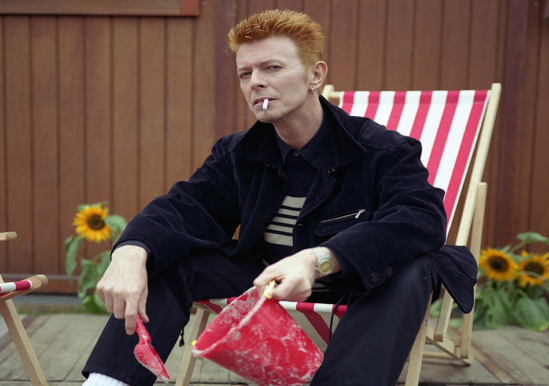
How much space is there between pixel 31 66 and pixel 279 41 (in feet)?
8.23

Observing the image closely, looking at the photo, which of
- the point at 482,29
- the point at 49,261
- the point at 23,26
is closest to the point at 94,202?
the point at 49,261

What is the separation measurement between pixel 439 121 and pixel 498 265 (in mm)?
973

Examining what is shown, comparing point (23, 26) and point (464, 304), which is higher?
point (23, 26)

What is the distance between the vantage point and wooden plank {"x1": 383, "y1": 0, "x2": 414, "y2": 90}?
337 cm

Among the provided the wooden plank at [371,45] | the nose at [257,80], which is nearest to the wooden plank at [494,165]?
the wooden plank at [371,45]

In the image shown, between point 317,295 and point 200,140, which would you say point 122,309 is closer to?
point 317,295

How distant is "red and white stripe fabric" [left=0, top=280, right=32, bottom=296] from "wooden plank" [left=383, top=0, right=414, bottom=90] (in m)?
2.59

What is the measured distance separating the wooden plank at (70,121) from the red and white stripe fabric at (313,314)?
7.32ft

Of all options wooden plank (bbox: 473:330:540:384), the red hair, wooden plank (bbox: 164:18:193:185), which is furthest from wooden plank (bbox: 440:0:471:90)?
the red hair

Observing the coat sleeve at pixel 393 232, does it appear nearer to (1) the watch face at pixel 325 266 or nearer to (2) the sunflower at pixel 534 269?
(1) the watch face at pixel 325 266

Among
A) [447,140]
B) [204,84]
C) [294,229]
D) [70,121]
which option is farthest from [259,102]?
[70,121]

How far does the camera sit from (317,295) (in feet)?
5.40

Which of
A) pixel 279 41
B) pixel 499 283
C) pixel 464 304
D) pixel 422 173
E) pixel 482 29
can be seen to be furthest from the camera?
pixel 482 29

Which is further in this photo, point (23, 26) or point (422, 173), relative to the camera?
point (23, 26)
